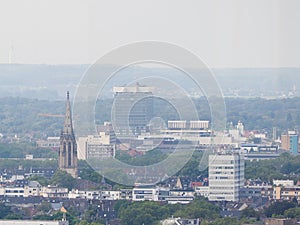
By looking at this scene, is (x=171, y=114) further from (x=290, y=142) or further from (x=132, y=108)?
(x=290, y=142)

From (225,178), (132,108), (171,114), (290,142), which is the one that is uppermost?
(132,108)

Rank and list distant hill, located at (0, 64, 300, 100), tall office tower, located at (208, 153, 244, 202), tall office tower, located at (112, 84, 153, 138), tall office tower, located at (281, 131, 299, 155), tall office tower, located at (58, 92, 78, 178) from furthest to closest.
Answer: distant hill, located at (0, 64, 300, 100), tall office tower, located at (112, 84, 153, 138), tall office tower, located at (281, 131, 299, 155), tall office tower, located at (58, 92, 78, 178), tall office tower, located at (208, 153, 244, 202)

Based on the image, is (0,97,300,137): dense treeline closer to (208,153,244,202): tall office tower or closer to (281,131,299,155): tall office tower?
(281,131,299,155): tall office tower

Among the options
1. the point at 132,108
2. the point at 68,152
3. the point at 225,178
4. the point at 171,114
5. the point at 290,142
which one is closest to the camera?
the point at 225,178

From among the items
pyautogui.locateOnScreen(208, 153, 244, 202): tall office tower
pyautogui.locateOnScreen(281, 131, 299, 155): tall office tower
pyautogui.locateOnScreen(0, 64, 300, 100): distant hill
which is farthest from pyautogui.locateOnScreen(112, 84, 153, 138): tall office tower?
pyautogui.locateOnScreen(208, 153, 244, 202): tall office tower

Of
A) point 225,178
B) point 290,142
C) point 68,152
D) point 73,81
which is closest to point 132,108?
point 290,142

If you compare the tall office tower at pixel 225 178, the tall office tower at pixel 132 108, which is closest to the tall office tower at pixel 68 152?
the tall office tower at pixel 225 178
